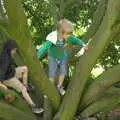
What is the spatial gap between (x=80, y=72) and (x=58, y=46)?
23.8 inches

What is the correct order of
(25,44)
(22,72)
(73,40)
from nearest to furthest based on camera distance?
(25,44), (22,72), (73,40)

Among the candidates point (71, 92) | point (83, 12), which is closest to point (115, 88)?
point (71, 92)

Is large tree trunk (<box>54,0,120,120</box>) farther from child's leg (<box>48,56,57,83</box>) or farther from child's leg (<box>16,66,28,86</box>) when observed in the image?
child's leg (<box>16,66,28,86</box>)

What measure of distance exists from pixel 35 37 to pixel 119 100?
12.9ft

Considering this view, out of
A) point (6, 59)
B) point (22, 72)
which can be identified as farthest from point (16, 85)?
point (6, 59)

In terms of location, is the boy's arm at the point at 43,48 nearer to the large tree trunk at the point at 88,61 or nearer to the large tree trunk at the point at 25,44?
the large tree trunk at the point at 25,44

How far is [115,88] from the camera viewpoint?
30.7ft

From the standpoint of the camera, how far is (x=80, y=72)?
28.7ft

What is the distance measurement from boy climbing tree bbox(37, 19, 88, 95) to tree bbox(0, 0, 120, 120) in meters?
0.29

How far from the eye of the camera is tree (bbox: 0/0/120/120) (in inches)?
Answer: 289

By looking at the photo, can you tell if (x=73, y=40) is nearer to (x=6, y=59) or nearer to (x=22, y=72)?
(x=22, y=72)

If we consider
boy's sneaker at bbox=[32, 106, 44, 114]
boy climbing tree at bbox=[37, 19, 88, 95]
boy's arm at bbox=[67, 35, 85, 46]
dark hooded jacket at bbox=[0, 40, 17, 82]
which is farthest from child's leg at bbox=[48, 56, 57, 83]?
dark hooded jacket at bbox=[0, 40, 17, 82]

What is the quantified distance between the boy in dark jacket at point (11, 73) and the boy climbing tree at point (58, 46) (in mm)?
469

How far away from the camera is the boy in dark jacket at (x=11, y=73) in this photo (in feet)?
26.3
